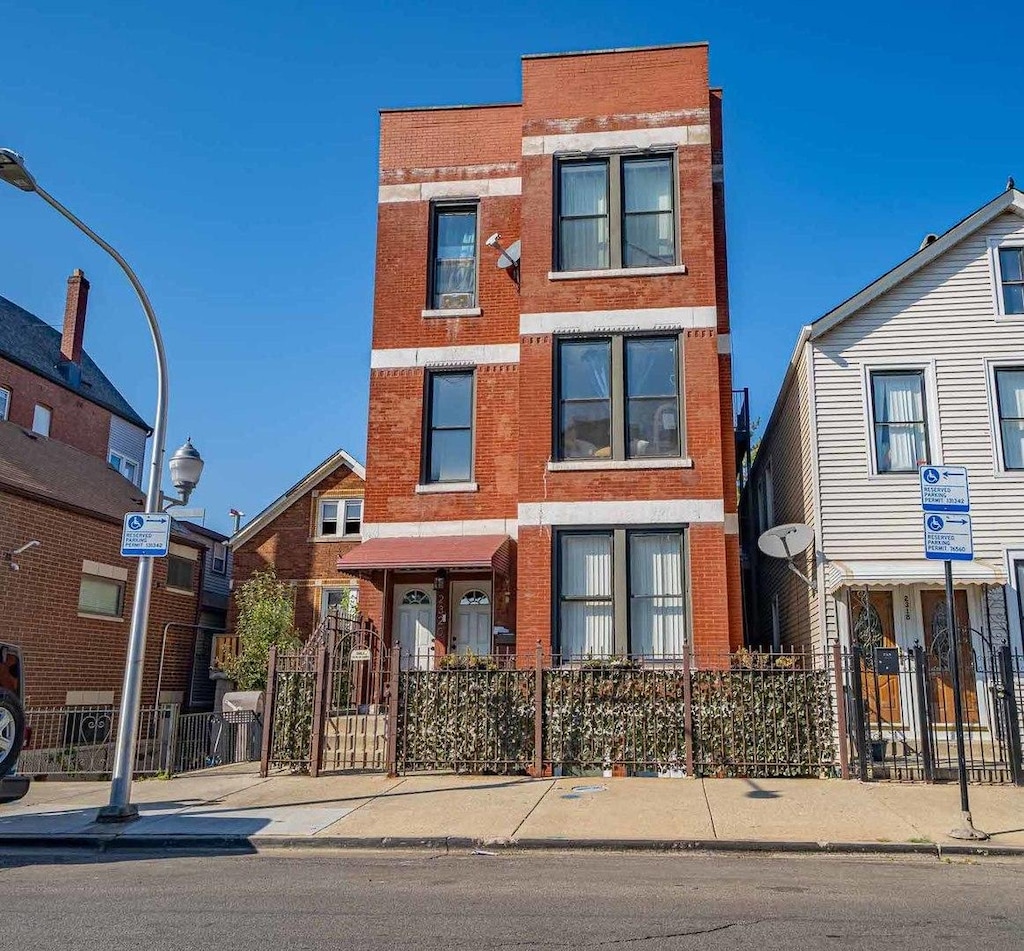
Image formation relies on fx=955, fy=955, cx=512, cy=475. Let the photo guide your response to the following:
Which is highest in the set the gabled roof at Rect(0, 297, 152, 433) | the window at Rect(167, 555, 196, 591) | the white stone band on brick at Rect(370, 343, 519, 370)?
the gabled roof at Rect(0, 297, 152, 433)

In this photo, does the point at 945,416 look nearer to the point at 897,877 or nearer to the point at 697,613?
the point at 697,613

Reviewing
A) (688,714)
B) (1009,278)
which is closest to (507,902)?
(688,714)

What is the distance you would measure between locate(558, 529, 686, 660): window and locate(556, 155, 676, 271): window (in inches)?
186

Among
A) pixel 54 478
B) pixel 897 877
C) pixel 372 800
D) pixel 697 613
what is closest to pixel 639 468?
pixel 697 613

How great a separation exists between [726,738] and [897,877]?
15.1 feet

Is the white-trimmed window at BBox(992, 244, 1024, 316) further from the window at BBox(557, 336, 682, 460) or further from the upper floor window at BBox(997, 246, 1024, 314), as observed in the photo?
the window at BBox(557, 336, 682, 460)

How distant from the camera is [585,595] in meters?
15.0

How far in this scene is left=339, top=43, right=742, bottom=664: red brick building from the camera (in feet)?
49.2

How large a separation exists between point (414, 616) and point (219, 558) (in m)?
18.4

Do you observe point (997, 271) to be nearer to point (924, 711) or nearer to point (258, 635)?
point (924, 711)

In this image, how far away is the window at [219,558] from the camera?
111 feet

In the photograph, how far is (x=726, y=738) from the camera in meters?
12.0

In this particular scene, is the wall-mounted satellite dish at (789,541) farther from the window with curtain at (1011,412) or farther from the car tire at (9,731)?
the car tire at (9,731)

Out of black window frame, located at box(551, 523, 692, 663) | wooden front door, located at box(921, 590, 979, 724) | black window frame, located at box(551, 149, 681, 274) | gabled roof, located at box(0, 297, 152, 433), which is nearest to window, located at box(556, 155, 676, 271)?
black window frame, located at box(551, 149, 681, 274)
